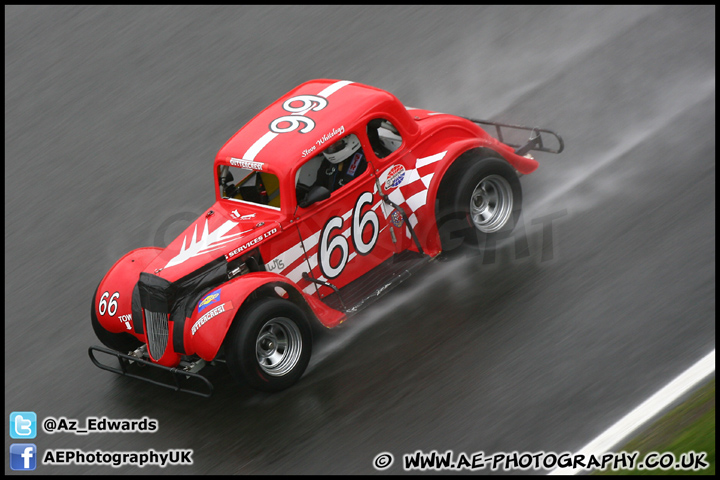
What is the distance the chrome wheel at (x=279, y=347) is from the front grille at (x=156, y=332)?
2.89 feet

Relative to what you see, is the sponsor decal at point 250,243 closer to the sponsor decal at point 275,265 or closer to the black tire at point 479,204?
the sponsor decal at point 275,265

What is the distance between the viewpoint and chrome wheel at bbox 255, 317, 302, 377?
27.8 ft

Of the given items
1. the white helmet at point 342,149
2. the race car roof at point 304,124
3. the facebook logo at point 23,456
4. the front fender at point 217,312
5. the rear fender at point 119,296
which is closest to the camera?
the front fender at point 217,312

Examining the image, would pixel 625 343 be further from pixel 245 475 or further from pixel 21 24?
pixel 21 24

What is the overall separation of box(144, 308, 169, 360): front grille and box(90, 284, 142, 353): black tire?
2.52ft

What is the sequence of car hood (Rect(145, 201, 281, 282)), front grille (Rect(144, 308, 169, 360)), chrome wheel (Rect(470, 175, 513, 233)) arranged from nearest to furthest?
front grille (Rect(144, 308, 169, 360)) → car hood (Rect(145, 201, 281, 282)) → chrome wheel (Rect(470, 175, 513, 233))

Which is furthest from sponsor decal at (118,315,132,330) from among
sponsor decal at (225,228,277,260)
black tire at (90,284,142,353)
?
sponsor decal at (225,228,277,260)

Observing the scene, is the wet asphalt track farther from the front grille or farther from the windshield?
the windshield

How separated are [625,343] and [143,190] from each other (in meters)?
6.75

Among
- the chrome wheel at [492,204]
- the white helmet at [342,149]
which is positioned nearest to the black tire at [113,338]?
the white helmet at [342,149]

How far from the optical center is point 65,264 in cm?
1123

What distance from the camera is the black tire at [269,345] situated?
8172 mm

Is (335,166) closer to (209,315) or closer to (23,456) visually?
(209,315)

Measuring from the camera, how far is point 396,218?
970 centimetres
